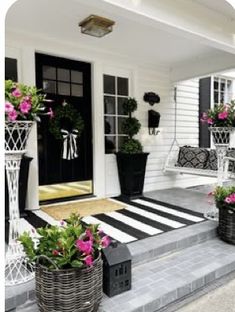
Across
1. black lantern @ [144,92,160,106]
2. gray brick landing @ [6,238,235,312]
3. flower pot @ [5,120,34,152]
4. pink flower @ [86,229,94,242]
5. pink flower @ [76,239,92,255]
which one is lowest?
gray brick landing @ [6,238,235,312]

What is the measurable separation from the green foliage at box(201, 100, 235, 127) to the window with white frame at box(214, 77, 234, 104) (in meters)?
3.42

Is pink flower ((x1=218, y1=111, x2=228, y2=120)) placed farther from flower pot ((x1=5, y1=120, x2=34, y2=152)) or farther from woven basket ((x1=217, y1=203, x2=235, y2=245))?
flower pot ((x1=5, y1=120, x2=34, y2=152))

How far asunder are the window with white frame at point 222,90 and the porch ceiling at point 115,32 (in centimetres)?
168

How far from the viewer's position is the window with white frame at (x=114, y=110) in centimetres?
482

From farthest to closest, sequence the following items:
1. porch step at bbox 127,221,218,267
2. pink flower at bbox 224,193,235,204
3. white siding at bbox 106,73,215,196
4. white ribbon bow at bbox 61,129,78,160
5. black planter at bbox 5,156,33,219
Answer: white siding at bbox 106,73,215,196 < white ribbon bow at bbox 61,129,78,160 < black planter at bbox 5,156,33,219 < pink flower at bbox 224,193,235,204 < porch step at bbox 127,221,218,267

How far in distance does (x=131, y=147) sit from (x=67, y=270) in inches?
123

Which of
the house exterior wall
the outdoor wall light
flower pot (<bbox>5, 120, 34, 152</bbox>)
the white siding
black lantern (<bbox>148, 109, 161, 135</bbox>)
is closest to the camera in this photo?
flower pot (<bbox>5, 120, 34, 152</bbox>)

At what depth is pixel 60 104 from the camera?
4309 mm

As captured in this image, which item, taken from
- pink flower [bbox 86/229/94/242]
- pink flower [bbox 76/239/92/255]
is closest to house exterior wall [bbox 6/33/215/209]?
pink flower [bbox 86/229/94/242]

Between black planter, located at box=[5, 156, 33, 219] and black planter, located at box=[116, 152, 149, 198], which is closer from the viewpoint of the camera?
black planter, located at box=[5, 156, 33, 219]

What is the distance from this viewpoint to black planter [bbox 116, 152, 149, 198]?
15.4ft

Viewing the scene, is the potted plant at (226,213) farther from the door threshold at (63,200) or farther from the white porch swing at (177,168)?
the door threshold at (63,200)

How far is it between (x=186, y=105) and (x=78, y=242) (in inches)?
188

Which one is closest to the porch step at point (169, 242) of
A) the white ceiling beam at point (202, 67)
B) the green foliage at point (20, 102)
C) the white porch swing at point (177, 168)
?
the white porch swing at point (177, 168)
